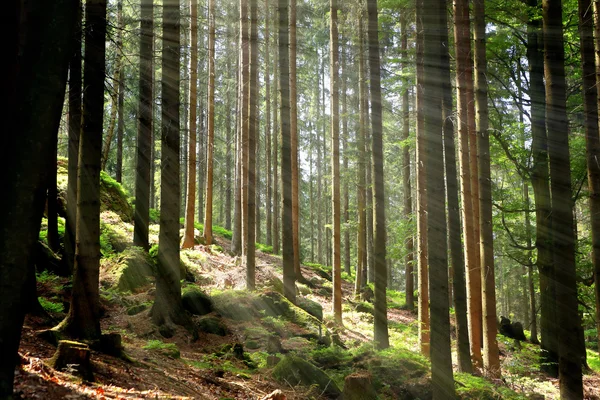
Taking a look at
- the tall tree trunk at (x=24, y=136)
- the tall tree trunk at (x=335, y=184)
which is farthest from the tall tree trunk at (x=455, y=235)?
the tall tree trunk at (x=24, y=136)

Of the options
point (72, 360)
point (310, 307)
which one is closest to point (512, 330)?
point (310, 307)

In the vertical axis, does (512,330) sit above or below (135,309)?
below

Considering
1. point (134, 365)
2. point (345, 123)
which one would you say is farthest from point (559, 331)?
point (345, 123)

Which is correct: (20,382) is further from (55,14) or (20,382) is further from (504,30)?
(504,30)

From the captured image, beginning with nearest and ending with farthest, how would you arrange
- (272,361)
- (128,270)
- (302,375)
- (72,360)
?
1. (72,360)
2. (302,375)
3. (272,361)
4. (128,270)

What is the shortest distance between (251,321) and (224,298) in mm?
1073

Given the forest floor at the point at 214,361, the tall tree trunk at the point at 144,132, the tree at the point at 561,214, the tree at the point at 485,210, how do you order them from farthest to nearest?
the tall tree trunk at the point at 144,132 < the tree at the point at 485,210 < the tree at the point at 561,214 < the forest floor at the point at 214,361

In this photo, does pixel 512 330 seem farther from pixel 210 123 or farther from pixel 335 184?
pixel 210 123

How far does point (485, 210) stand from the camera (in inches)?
453

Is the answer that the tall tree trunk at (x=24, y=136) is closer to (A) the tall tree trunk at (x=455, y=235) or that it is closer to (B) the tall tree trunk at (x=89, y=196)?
(B) the tall tree trunk at (x=89, y=196)

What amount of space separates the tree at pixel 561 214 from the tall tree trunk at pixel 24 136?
7.36 meters

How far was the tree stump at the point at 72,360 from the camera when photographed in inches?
189

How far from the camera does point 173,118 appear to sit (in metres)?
9.45

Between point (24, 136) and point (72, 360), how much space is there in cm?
283
